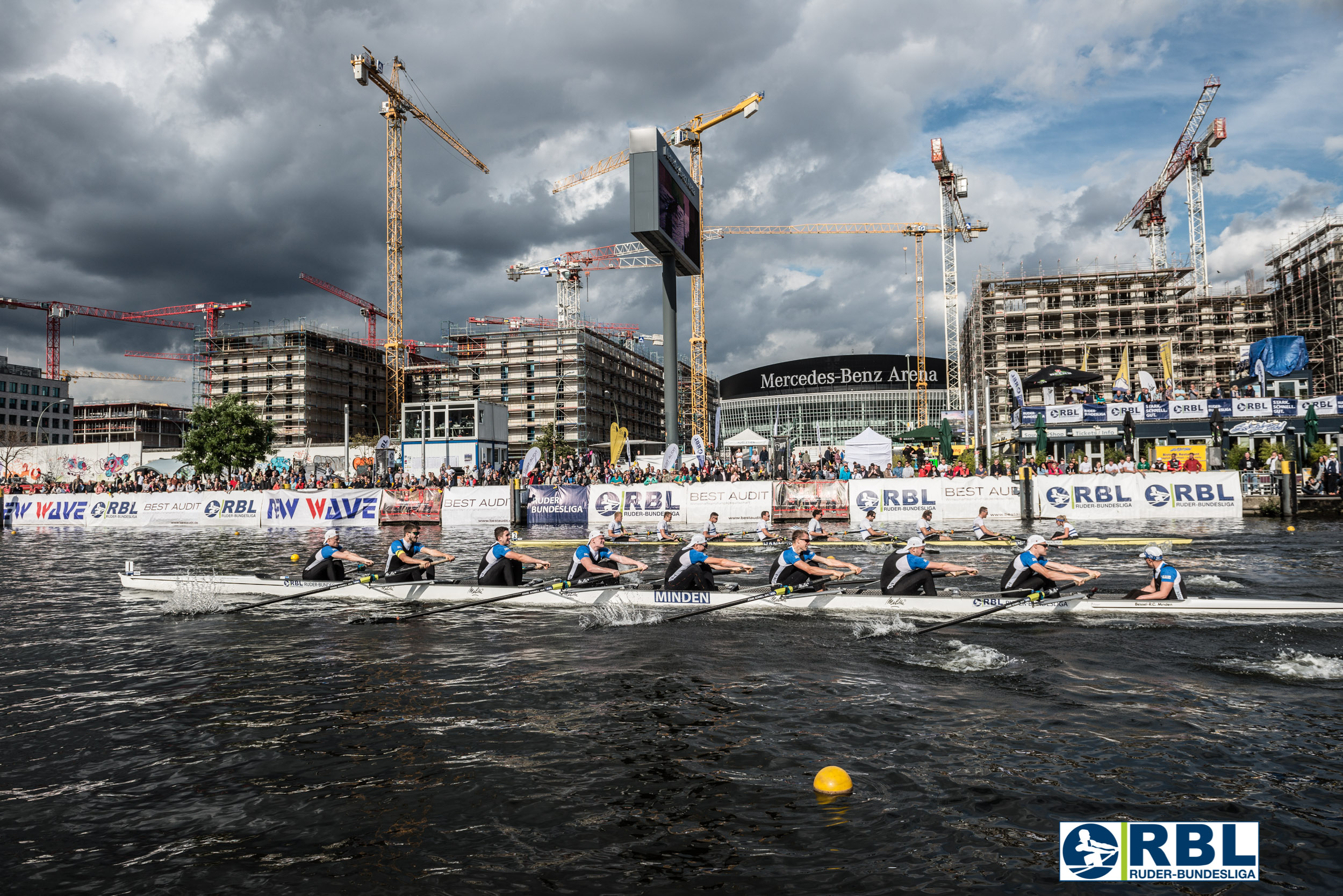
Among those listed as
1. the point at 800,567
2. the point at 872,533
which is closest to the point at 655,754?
the point at 800,567

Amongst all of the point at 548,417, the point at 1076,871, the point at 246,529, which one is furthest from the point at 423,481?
the point at 548,417

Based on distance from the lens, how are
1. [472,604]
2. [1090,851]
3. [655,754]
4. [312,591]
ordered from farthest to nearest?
[312,591] < [472,604] < [655,754] < [1090,851]

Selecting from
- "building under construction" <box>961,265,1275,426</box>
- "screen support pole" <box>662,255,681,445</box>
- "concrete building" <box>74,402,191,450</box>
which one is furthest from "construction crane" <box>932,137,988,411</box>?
"concrete building" <box>74,402,191,450</box>

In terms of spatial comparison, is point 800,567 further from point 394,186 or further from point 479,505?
point 394,186

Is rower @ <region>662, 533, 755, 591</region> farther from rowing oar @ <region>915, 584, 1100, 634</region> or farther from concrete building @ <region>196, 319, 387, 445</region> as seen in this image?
concrete building @ <region>196, 319, 387, 445</region>

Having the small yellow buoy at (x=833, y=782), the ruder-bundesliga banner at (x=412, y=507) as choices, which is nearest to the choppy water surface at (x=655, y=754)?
the small yellow buoy at (x=833, y=782)

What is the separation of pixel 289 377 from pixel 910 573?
123 meters

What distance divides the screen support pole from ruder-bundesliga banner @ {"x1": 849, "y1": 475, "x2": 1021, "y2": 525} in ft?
46.9

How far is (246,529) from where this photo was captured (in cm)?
3841

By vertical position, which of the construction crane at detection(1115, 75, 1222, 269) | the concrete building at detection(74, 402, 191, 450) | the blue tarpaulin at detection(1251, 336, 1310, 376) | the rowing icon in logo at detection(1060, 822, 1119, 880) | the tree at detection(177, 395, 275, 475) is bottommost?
the rowing icon in logo at detection(1060, 822, 1119, 880)

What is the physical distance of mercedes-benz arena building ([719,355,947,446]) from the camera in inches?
5787

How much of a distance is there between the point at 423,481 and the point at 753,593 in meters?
32.7

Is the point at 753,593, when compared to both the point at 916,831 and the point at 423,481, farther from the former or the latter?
the point at 423,481

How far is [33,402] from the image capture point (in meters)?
152
